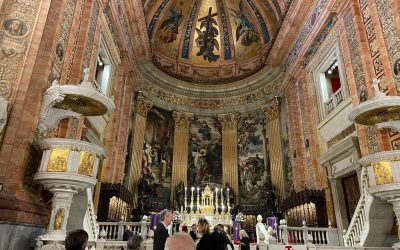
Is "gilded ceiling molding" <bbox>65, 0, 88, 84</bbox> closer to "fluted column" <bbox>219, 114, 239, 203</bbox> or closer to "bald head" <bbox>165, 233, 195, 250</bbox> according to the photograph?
"bald head" <bbox>165, 233, 195, 250</bbox>

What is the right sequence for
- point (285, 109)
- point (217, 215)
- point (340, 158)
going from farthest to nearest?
point (285, 109) → point (217, 215) → point (340, 158)

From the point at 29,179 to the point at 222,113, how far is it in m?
13.7

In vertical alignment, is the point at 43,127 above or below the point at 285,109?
below

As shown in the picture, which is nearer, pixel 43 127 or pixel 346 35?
pixel 43 127

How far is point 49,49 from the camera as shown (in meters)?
5.94

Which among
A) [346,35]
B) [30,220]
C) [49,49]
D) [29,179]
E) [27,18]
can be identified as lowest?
[30,220]

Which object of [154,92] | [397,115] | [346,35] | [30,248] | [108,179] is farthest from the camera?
[154,92]

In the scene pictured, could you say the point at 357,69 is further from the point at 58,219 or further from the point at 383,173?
the point at 58,219

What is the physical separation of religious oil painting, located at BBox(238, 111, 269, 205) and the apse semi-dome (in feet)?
9.94

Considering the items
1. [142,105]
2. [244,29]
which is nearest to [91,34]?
[142,105]

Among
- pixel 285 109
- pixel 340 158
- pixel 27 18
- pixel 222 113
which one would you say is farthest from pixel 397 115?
pixel 222 113

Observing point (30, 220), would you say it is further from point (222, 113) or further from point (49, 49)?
point (222, 113)

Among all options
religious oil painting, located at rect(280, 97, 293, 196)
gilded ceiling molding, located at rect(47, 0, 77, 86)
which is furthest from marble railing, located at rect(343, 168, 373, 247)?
gilded ceiling molding, located at rect(47, 0, 77, 86)

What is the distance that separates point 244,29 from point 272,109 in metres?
5.84
